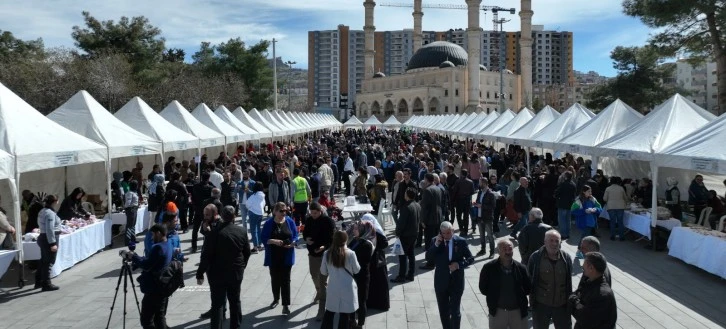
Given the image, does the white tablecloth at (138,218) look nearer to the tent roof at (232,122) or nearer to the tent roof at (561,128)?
the tent roof at (232,122)

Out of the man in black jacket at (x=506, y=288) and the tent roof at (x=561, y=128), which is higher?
the tent roof at (x=561, y=128)

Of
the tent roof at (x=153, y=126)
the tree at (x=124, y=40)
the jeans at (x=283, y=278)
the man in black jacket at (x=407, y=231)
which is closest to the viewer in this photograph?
the jeans at (x=283, y=278)

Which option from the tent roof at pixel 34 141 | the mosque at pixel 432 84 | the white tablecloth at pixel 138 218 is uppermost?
the mosque at pixel 432 84

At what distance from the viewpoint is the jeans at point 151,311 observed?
564 centimetres

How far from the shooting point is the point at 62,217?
32.0ft

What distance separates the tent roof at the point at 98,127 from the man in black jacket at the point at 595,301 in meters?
9.52

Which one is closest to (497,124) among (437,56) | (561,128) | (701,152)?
(561,128)

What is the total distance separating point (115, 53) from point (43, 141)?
29.5 metres

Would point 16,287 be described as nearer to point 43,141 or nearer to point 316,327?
point 43,141

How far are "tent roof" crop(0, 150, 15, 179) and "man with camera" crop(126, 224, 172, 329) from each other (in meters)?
3.60

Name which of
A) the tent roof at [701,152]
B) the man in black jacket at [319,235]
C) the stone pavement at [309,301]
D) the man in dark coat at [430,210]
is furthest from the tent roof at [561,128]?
the man in black jacket at [319,235]

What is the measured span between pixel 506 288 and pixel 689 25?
72.5 ft

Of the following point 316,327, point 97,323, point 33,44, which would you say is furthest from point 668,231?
point 33,44

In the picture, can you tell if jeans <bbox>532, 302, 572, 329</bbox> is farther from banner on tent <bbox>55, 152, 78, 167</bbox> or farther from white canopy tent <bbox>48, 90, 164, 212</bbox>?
white canopy tent <bbox>48, 90, 164, 212</bbox>
